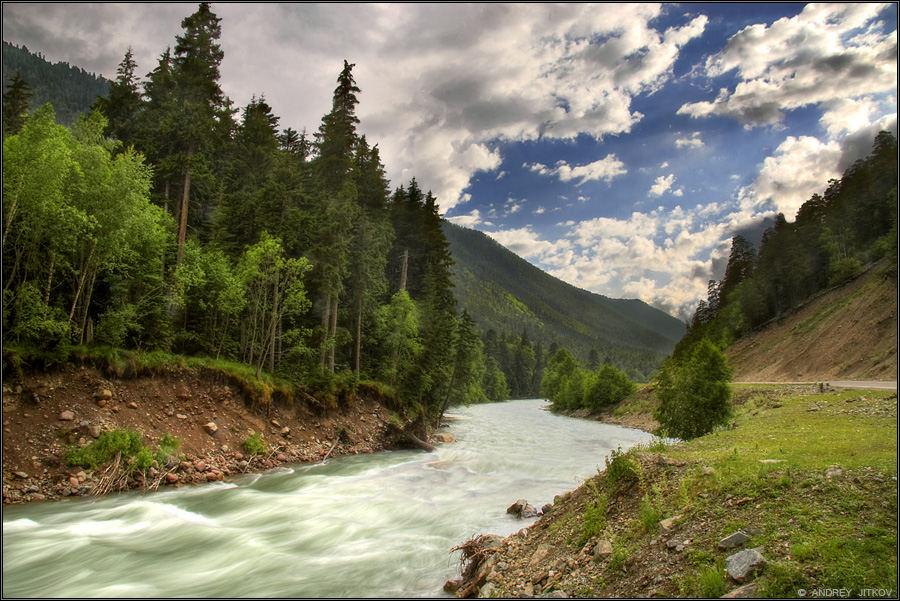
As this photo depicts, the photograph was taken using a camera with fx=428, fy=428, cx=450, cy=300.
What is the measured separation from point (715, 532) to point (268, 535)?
11852 millimetres

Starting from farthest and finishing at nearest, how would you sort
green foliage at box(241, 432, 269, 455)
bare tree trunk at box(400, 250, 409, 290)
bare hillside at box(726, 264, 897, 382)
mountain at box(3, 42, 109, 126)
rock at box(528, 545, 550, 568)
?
mountain at box(3, 42, 109, 126)
bare tree trunk at box(400, 250, 409, 290)
bare hillside at box(726, 264, 897, 382)
green foliage at box(241, 432, 269, 455)
rock at box(528, 545, 550, 568)

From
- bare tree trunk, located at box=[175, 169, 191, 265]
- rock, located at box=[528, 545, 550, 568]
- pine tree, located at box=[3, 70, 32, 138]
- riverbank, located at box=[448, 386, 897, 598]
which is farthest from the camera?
pine tree, located at box=[3, 70, 32, 138]

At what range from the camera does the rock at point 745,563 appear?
5.83 metres

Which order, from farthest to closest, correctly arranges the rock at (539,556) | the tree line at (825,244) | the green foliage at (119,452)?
the tree line at (825,244) < the green foliage at (119,452) < the rock at (539,556)

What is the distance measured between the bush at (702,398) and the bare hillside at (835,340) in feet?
76.4

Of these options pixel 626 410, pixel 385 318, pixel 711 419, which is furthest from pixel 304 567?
pixel 626 410

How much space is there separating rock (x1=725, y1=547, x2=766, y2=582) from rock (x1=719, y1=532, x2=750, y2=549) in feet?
0.81

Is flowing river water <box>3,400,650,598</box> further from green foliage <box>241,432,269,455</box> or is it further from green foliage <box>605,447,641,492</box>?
green foliage <box>605,447,641,492</box>

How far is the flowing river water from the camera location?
9.56 metres

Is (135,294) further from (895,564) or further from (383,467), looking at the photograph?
(895,564)

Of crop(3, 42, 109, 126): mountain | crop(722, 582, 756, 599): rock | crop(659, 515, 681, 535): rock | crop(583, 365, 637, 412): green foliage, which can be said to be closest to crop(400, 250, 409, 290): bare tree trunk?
crop(659, 515, 681, 535): rock

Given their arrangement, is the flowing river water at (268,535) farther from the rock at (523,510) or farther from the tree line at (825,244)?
the tree line at (825,244)

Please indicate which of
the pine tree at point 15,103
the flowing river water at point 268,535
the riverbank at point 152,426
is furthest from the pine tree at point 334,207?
the pine tree at point 15,103

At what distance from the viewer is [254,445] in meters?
21.0
